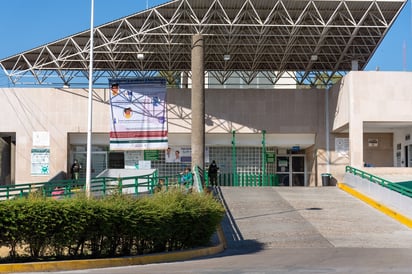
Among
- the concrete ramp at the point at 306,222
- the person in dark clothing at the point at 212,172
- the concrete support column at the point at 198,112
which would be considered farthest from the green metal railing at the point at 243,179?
the concrete ramp at the point at 306,222

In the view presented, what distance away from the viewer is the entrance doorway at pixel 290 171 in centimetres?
4431

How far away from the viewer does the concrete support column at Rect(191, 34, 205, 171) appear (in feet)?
110

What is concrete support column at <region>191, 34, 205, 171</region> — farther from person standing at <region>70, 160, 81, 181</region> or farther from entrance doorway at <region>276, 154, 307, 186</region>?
entrance doorway at <region>276, 154, 307, 186</region>

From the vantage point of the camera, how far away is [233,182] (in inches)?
1644

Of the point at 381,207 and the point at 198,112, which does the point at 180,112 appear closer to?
the point at 198,112

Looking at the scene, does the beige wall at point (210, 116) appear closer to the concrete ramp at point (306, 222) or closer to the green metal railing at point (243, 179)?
the green metal railing at point (243, 179)

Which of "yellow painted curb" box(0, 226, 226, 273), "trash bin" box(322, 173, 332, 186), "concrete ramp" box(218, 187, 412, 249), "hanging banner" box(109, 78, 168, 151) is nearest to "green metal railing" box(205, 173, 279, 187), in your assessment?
"trash bin" box(322, 173, 332, 186)

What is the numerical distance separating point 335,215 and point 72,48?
21883 mm

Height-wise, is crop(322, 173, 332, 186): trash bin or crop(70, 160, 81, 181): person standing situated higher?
crop(70, 160, 81, 181): person standing

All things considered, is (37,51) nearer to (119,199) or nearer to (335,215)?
(335,215)

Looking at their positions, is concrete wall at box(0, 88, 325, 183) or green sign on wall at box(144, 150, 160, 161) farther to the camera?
green sign on wall at box(144, 150, 160, 161)

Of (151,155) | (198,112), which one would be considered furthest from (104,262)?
(151,155)

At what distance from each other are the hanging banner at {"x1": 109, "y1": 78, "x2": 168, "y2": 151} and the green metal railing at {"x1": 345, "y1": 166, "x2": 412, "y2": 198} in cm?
1194

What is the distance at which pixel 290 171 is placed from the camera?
4444 centimetres
